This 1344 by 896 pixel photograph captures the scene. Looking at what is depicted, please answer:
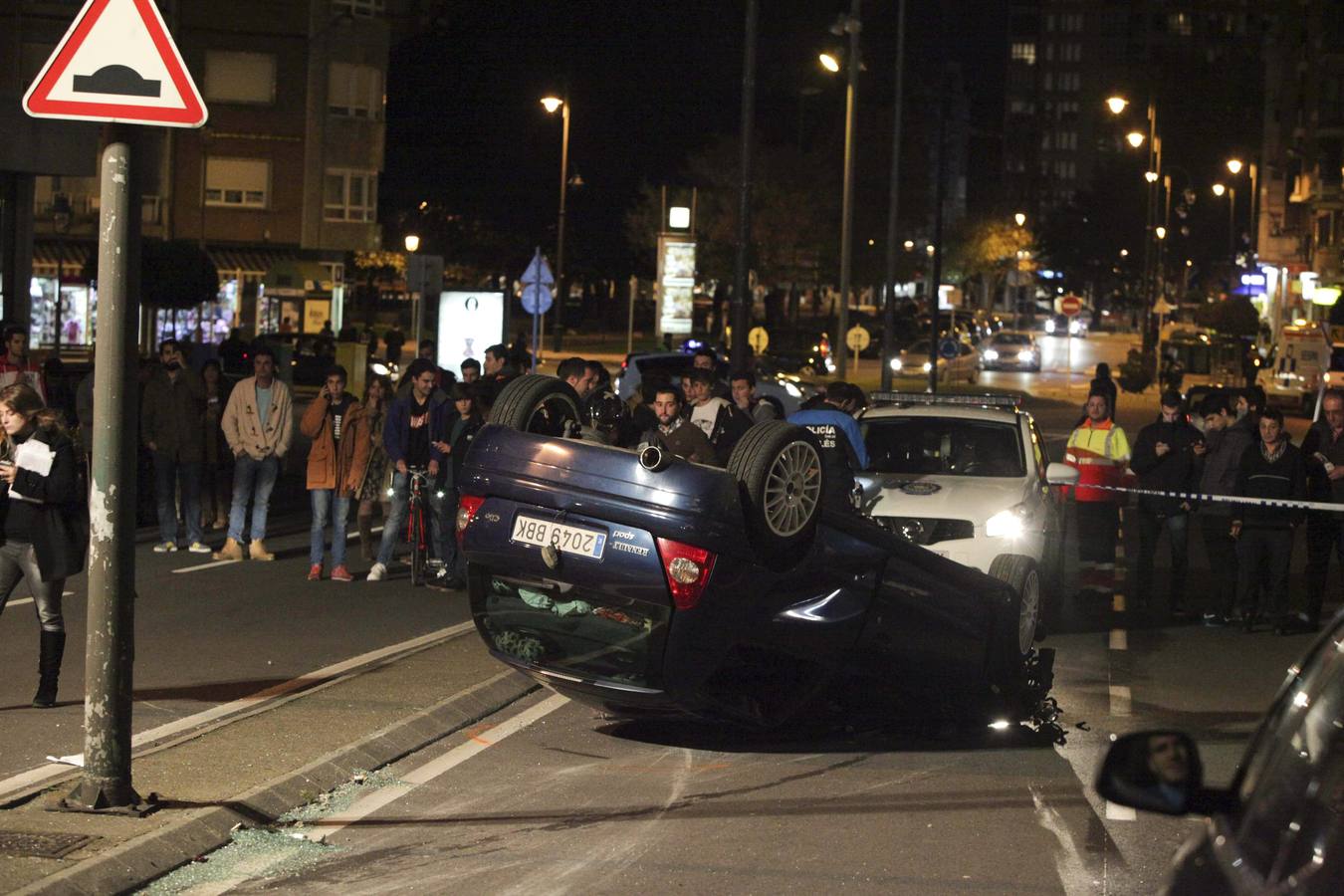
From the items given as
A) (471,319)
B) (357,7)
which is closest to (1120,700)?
(471,319)

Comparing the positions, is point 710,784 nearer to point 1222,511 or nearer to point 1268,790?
point 1268,790

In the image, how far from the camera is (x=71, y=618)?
12453 millimetres

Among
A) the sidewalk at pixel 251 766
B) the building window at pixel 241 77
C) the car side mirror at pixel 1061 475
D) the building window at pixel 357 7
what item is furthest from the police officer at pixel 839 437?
the building window at pixel 357 7

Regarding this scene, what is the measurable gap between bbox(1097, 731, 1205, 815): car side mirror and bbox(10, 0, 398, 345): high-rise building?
54.4 metres

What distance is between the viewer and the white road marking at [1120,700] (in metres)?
10.1

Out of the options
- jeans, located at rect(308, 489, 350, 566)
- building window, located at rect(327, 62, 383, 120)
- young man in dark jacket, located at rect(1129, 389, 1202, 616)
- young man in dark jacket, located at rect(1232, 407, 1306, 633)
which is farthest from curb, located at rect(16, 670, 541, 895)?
building window, located at rect(327, 62, 383, 120)

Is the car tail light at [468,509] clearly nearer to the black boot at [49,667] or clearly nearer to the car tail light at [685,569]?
the car tail light at [685,569]

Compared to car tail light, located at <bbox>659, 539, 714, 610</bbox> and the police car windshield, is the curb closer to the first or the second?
car tail light, located at <bbox>659, 539, 714, 610</bbox>

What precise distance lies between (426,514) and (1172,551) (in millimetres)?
5885

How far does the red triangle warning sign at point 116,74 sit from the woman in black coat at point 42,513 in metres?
2.89

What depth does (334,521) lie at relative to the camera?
14625mm

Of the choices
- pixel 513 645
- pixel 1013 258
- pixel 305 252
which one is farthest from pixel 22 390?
pixel 1013 258

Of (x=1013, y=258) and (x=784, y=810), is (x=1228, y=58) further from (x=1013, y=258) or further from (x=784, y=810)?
(x=784, y=810)

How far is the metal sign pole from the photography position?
671 cm
